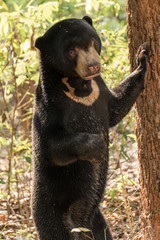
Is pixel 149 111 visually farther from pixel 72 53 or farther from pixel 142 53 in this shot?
pixel 72 53

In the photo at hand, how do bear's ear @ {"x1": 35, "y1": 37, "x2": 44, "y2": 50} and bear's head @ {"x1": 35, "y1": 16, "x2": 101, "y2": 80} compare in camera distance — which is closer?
bear's head @ {"x1": 35, "y1": 16, "x2": 101, "y2": 80}

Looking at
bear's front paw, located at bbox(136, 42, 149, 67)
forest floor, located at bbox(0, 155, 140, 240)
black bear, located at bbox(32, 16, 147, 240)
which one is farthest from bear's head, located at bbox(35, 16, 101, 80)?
forest floor, located at bbox(0, 155, 140, 240)

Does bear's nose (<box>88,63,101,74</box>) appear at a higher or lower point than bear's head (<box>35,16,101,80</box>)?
lower

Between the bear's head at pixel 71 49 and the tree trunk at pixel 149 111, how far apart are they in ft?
1.22

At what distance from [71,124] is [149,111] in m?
0.69

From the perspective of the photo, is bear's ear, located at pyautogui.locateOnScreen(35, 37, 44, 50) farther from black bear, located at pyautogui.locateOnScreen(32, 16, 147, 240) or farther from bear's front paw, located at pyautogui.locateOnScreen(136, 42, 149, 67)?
bear's front paw, located at pyautogui.locateOnScreen(136, 42, 149, 67)

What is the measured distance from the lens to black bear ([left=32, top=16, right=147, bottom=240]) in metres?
3.37

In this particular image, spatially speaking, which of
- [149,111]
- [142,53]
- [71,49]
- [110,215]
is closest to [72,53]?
[71,49]

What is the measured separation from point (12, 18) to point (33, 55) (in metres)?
0.76

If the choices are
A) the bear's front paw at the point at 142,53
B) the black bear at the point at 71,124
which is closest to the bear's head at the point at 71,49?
the black bear at the point at 71,124

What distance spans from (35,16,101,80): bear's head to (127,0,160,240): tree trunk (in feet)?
1.22

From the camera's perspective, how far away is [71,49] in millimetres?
3436

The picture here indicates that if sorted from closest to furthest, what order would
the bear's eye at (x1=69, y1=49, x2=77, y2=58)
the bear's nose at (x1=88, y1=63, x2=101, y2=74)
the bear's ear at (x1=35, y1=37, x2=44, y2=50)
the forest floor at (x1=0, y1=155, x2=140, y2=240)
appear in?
1. the bear's nose at (x1=88, y1=63, x2=101, y2=74)
2. the bear's eye at (x1=69, y1=49, x2=77, y2=58)
3. the bear's ear at (x1=35, y1=37, x2=44, y2=50)
4. the forest floor at (x1=0, y1=155, x2=140, y2=240)

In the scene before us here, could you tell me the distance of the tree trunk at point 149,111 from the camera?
3.29 meters
